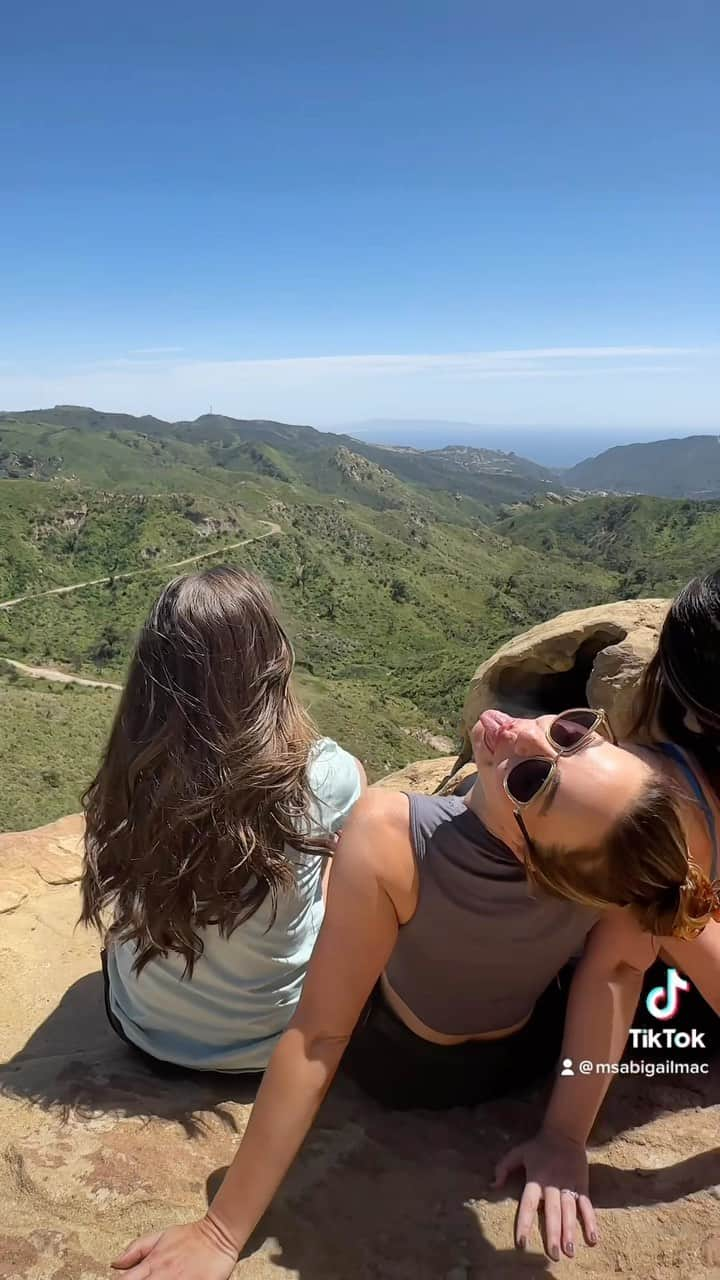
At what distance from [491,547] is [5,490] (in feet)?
147

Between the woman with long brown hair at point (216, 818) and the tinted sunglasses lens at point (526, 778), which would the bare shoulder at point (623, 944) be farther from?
the woman with long brown hair at point (216, 818)

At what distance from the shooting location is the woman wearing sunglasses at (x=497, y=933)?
61.4 inches

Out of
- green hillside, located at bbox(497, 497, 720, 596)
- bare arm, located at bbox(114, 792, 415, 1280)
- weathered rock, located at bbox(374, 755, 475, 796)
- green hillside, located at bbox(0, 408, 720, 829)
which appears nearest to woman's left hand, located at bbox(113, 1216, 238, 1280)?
bare arm, located at bbox(114, 792, 415, 1280)

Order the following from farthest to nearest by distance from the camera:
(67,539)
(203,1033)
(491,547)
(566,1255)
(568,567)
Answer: (491,547)
(568,567)
(67,539)
(203,1033)
(566,1255)

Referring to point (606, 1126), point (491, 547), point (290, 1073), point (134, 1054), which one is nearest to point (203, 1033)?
point (134, 1054)

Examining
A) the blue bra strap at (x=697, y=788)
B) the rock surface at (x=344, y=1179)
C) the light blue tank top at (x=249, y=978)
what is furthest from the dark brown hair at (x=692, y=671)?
the rock surface at (x=344, y=1179)

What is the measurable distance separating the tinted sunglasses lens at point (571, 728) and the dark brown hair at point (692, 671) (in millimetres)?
460

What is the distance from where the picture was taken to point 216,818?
7.57ft

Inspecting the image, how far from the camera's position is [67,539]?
56.3 m

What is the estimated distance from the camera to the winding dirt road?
1483 inches

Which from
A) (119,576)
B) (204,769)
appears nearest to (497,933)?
(204,769)

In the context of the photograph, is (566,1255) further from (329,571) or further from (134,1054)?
(329,571)

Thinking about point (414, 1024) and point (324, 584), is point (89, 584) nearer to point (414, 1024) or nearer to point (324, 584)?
point (324, 584)

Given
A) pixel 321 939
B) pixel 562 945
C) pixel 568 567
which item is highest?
pixel 321 939
